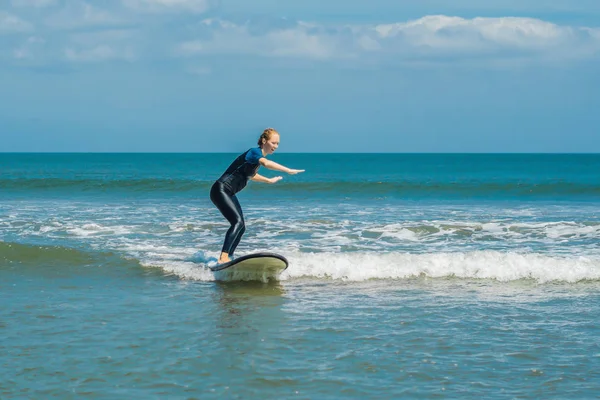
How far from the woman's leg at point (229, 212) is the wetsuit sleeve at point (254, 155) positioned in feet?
2.41

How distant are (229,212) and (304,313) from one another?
8.77ft

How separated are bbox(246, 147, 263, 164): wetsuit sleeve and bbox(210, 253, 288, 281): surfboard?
1.31 m

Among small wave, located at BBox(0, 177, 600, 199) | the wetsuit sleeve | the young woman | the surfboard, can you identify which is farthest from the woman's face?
small wave, located at BBox(0, 177, 600, 199)

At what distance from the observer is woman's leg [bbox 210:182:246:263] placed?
10578mm

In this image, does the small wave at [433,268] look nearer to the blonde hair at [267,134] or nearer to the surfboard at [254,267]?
the surfboard at [254,267]

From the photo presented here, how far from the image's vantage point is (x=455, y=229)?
57.9 feet

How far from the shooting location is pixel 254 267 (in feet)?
34.2

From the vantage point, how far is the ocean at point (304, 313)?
6.11 m

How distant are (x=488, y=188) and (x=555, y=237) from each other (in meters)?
19.6

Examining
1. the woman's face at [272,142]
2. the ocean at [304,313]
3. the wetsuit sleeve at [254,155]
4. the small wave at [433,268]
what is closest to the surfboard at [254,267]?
the ocean at [304,313]

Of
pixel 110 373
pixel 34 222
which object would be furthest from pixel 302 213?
pixel 110 373

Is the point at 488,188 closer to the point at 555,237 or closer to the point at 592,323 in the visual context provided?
the point at 555,237

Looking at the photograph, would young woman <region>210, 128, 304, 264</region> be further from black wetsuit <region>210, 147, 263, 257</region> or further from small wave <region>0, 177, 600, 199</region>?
small wave <region>0, 177, 600, 199</region>

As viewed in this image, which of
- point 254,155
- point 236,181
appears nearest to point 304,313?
point 254,155
